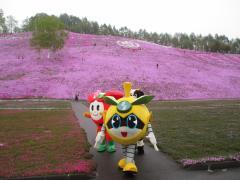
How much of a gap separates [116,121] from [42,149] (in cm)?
370

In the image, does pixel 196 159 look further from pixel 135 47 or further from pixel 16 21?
pixel 16 21

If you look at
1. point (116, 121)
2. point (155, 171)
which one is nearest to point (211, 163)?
point (155, 171)

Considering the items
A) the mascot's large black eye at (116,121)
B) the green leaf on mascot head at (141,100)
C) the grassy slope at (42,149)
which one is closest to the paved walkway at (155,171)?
the grassy slope at (42,149)

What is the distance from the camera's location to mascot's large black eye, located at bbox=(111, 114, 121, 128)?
284 inches

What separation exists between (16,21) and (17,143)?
11491 centimetres

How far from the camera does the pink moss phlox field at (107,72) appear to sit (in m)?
35.1

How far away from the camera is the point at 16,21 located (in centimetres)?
11444

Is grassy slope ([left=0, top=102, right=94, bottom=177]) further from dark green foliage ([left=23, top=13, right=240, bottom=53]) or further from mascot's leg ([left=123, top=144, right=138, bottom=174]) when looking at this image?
dark green foliage ([left=23, top=13, right=240, bottom=53])

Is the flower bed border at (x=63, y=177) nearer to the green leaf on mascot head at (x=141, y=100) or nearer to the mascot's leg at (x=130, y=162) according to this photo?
the mascot's leg at (x=130, y=162)

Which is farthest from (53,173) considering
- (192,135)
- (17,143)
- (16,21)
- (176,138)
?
(16,21)

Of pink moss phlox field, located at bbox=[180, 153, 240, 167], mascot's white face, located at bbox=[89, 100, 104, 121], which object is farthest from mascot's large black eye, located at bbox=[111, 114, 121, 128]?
pink moss phlox field, located at bbox=[180, 153, 240, 167]

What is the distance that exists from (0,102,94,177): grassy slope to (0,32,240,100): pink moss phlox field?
767 inches

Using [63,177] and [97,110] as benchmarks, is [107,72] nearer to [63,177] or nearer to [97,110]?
[97,110]

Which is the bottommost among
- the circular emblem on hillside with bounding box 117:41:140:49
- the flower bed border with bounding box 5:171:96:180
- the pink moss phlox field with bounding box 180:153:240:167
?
the flower bed border with bounding box 5:171:96:180
